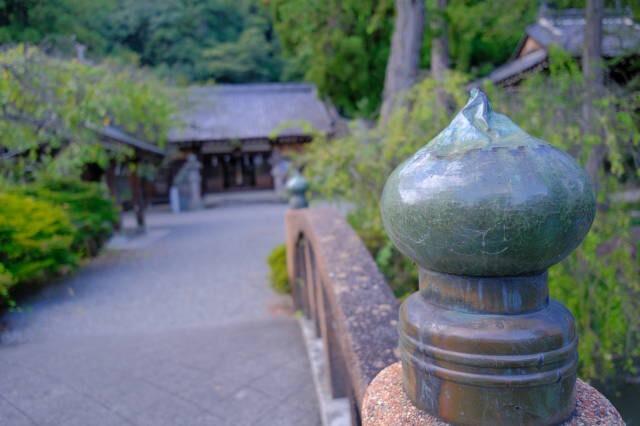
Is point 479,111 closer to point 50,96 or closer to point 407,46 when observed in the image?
point 50,96

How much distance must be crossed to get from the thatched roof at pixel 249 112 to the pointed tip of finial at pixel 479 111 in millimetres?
17129

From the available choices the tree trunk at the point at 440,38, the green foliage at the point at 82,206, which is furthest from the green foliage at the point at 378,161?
the green foliage at the point at 82,206

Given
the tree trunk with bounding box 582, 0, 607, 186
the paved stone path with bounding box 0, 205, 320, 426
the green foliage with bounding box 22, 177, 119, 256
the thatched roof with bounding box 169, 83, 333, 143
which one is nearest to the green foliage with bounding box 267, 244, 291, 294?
the paved stone path with bounding box 0, 205, 320, 426

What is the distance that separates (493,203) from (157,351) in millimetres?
4023

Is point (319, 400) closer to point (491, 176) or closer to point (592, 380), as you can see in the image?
point (592, 380)

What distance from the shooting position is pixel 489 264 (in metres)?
0.71

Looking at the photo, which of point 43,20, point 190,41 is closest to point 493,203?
point 43,20

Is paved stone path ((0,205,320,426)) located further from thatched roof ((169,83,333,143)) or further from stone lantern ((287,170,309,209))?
thatched roof ((169,83,333,143))

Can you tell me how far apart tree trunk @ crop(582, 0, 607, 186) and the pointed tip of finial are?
9.55 ft

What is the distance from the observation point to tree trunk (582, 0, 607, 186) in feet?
10.8

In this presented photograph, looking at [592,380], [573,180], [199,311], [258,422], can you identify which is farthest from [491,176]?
[199,311]

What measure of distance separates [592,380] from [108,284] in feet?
20.6

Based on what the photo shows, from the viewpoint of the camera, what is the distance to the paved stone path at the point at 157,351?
9.55ft

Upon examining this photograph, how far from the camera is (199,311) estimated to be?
18.4 ft
